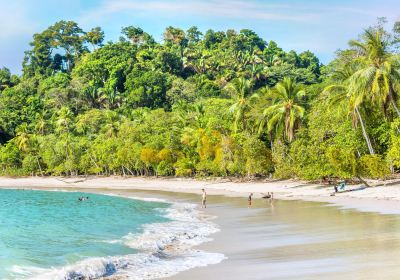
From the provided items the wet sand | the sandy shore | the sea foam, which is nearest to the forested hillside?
the sandy shore

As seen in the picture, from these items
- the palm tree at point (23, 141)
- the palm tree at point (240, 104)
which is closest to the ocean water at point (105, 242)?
the palm tree at point (240, 104)

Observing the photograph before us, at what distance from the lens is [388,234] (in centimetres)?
1773

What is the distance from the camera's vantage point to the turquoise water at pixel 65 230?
19.6 m

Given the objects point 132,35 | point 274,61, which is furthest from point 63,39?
point 274,61

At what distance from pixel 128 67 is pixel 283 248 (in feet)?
305

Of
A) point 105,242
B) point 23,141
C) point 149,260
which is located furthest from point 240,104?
point 23,141

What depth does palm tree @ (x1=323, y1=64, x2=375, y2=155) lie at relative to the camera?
37684 mm

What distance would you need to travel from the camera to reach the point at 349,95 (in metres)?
39.1

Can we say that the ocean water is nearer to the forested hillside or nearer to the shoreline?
the shoreline

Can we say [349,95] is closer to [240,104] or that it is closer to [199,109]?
[240,104]

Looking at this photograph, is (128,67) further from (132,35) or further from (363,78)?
(363,78)

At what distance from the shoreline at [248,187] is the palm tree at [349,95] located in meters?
5.23

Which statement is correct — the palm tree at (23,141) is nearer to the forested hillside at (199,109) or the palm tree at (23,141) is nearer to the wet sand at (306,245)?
the forested hillside at (199,109)

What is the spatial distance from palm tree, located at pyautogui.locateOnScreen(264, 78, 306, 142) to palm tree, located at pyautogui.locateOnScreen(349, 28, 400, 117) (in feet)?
36.2
